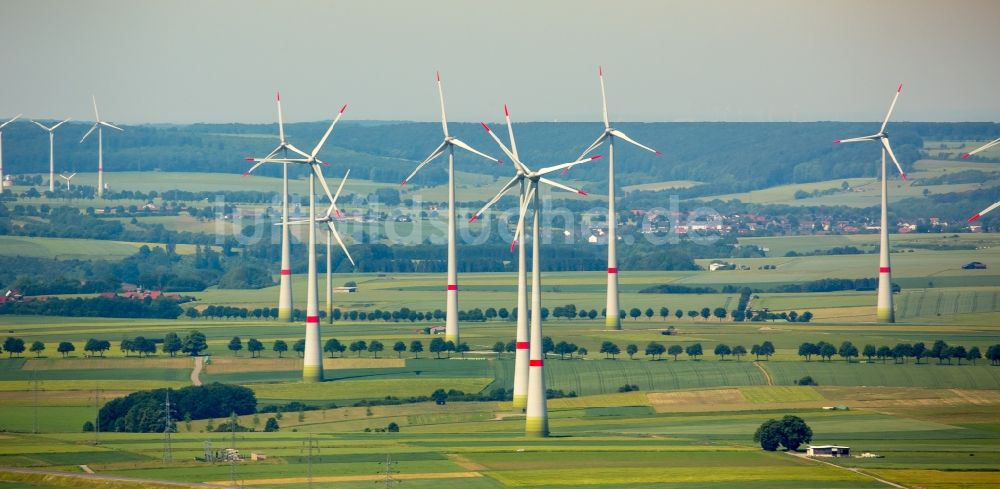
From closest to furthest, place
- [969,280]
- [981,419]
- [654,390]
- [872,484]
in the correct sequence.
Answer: [872,484], [981,419], [654,390], [969,280]

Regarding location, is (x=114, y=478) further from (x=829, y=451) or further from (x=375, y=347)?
(x=375, y=347)

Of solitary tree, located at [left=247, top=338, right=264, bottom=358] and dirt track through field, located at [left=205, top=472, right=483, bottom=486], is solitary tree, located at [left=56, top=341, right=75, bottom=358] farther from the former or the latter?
dirt track through field, located at [left=205, top=472, right=483, bottom=486]

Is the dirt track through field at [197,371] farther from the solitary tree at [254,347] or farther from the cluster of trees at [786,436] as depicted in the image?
the cluster of trees at [786,436]

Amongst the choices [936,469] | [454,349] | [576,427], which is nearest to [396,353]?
[454,349]

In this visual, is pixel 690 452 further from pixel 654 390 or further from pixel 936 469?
pixel 654 390

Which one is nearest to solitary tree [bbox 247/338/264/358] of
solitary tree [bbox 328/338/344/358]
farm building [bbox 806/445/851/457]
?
solitary tree [bbox 328/338/344/358]

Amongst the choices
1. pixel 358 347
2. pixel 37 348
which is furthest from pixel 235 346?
pixel 37 348
